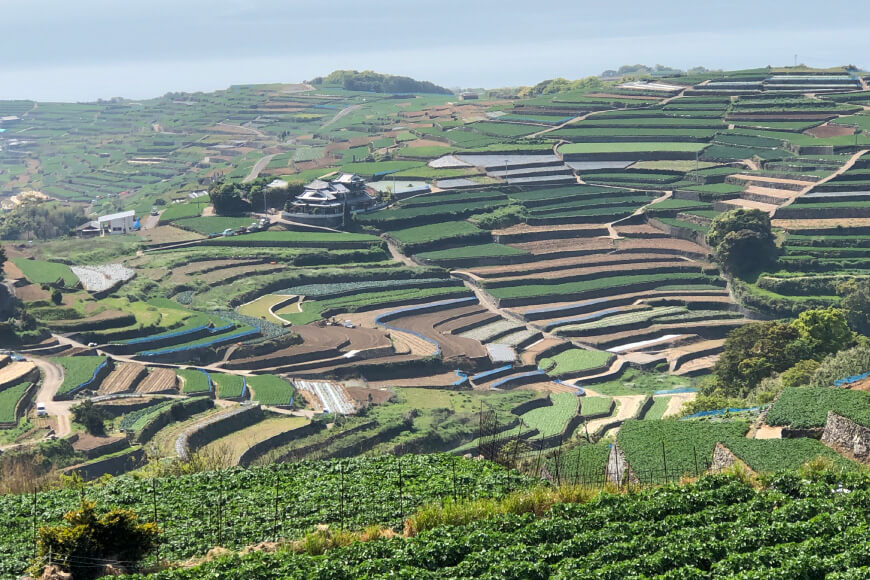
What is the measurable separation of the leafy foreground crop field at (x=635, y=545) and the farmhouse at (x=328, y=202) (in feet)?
220

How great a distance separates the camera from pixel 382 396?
58375 millimetres

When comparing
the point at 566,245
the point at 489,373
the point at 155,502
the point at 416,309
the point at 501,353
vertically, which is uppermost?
the point at 155,502

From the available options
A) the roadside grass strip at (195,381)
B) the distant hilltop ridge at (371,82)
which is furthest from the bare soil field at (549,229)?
the distant hilltop ridge at (371,82)

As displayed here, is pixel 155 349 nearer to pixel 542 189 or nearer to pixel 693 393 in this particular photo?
pixel 693 393

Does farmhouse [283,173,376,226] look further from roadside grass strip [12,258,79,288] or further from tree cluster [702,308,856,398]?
tree cluster [702,308,856,398]

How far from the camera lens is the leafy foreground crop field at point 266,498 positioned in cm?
2723

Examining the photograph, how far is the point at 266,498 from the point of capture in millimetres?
29656

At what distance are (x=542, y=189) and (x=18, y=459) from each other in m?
64.0

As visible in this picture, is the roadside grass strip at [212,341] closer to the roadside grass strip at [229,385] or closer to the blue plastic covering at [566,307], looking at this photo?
the roadside grass strip at [229,385]

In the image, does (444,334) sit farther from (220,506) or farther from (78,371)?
(220,506)

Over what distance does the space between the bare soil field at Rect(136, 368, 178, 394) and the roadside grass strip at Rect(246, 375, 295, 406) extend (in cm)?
426

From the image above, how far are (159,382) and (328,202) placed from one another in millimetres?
37990


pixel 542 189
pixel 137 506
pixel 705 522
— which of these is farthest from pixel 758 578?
pixel 542 189

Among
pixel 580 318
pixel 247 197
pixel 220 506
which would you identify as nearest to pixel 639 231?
pixel 580 318
